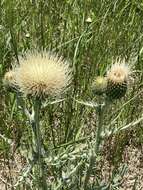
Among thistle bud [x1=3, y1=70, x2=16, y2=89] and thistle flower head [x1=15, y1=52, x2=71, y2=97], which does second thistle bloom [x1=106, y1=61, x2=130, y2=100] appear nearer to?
thistle flower head [x1=15, y1=52, x2=71, y2=97]

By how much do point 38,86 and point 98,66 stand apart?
1.30 meters

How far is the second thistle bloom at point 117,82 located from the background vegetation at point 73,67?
34 centimetres

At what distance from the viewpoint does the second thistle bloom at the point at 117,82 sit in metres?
2.06

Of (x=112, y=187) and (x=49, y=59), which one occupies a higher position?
(x=49, y=59)

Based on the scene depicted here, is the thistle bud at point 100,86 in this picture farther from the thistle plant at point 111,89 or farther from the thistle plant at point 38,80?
the thistle plant at point 38,80

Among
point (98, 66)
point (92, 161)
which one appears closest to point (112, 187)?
point (92, 161)

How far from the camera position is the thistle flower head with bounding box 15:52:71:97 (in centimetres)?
190

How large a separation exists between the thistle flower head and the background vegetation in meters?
0.37

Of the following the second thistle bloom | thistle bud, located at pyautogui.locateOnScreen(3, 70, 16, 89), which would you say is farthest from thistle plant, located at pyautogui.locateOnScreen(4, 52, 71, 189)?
the second thistle bloom

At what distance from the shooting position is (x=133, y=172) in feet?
9.63

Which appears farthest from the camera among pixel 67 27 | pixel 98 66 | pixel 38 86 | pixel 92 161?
pixel 67 27

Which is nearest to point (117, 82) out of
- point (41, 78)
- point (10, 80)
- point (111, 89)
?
point (111, 89)

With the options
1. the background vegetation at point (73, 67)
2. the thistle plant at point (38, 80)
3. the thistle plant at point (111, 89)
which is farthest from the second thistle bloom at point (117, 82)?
the background vegetation at point (73, 67)

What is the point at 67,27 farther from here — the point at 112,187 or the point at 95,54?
the point at 112,187
